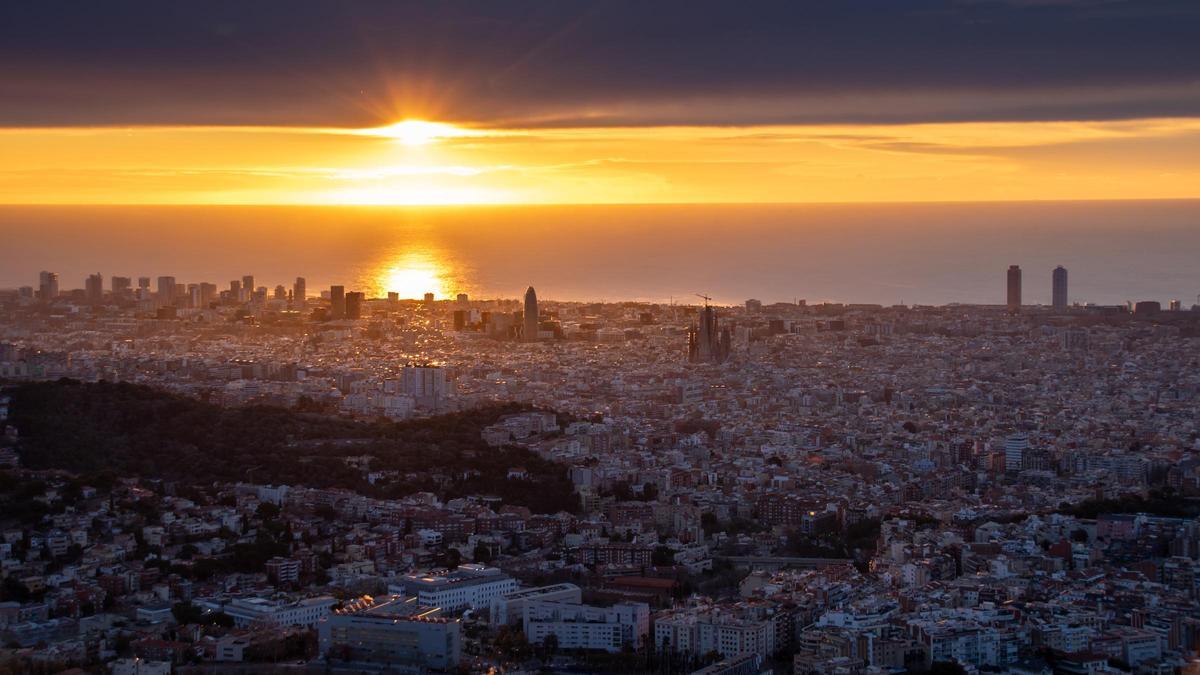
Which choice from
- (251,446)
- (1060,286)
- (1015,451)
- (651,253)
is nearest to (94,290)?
(251,446)

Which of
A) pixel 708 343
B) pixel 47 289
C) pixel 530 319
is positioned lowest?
pixel 708 343

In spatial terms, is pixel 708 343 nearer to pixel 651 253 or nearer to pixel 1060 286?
pixel 1060 286

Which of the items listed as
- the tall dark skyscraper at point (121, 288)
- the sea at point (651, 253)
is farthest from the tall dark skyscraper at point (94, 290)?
the sea at point (651, 253)

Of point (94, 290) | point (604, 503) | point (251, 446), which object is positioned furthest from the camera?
point (94, 290)

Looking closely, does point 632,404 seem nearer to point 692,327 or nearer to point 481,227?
point 692,327

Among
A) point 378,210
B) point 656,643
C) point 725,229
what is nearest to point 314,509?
point 656,643

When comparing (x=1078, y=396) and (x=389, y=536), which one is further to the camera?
(x=1078, y=396)
